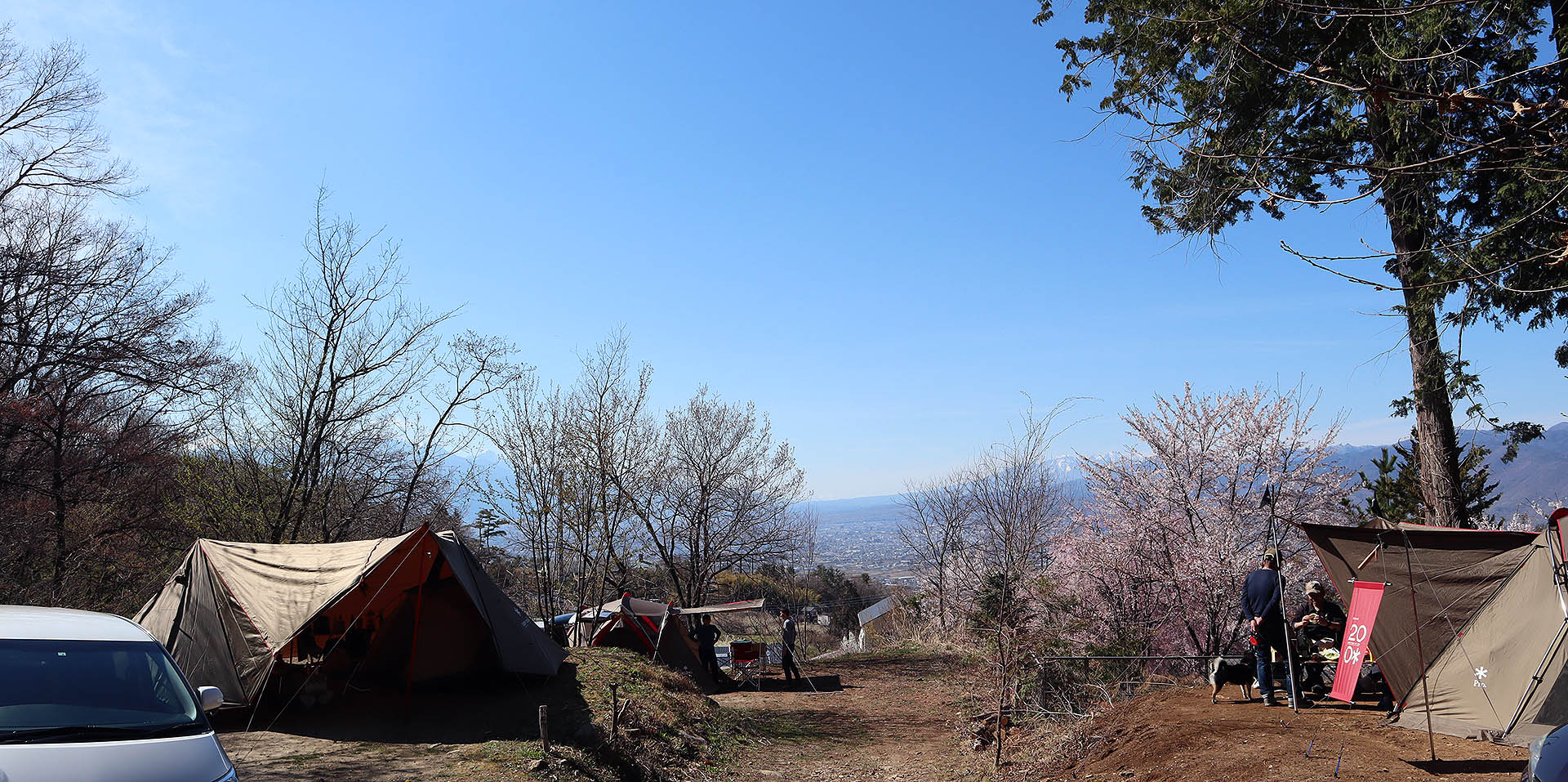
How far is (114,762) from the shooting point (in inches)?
168

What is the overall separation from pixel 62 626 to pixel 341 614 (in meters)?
6.49

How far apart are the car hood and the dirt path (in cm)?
721

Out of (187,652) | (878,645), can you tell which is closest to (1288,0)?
(187,652)

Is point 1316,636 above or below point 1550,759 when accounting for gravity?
below

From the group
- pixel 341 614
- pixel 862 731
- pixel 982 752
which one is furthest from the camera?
pixel 862 731

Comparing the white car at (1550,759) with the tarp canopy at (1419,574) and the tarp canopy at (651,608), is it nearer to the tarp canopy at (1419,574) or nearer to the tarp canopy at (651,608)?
the tarp canopy at (1419,574)

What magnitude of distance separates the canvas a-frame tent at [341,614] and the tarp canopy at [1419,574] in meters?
9.76

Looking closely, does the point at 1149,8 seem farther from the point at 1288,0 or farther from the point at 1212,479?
the point at 1212,479

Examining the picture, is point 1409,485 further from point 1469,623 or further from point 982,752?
point 1469,623

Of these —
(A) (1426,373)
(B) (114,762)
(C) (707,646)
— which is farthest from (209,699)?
(C) (707,646)

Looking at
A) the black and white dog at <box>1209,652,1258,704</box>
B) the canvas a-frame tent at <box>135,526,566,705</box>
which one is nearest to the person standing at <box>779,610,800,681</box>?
the canvas a-frame tent at <box>135,526,566,705</box>

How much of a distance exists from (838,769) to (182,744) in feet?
28.2

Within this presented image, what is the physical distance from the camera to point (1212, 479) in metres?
14.0

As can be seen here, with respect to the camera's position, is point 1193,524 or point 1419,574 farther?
point 1193,524
